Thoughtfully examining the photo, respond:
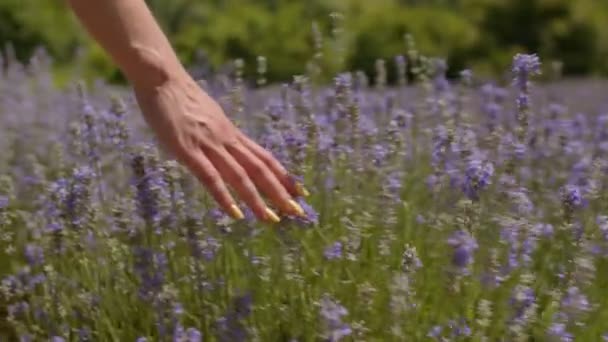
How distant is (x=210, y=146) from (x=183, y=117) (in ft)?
0.22

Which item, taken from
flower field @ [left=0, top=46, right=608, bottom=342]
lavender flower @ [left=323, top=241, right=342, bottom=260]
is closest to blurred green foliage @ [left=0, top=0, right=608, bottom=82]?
flower field @ [left=0, top=46, right=608, bottom=342]

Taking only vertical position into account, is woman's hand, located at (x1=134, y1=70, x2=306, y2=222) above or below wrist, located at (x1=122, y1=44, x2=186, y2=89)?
below

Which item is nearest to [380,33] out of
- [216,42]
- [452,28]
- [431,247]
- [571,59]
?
[452,28]

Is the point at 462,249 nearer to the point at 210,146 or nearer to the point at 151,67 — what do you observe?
the point at 210,146

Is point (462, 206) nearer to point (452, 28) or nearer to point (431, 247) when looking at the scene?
point (431, 247)

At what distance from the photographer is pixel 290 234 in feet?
6.34

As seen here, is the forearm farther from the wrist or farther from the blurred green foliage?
the blurred green foliage

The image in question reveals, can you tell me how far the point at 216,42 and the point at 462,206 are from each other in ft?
18.6

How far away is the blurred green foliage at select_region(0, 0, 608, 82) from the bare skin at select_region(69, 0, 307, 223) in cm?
471

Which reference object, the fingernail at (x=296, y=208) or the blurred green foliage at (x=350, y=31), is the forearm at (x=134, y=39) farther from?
the blurred green foliage at (x=350, y=31)

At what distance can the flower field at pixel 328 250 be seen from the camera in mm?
1827

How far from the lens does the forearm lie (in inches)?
66.6

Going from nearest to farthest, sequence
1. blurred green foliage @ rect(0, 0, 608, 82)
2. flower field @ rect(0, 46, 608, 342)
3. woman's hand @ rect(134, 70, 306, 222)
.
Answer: woman's hand @ rect(134, 70, 306, 222) → flower field @ rect(0, 46, 608, 342) → blurred green foliage @ rect(0, 0, 608, 82)

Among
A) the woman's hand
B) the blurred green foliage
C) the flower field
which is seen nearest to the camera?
the woman's hand
